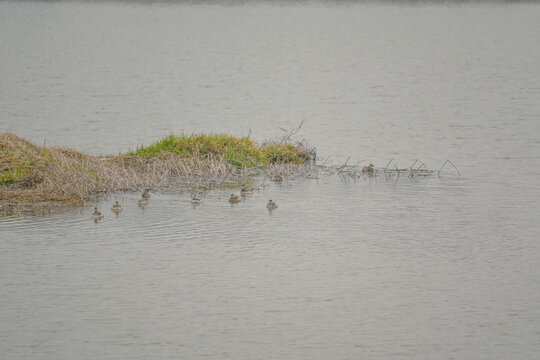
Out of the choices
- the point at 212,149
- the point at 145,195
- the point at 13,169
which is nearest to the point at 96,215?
the point at 145,195

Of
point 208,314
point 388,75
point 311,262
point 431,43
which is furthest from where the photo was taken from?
point 431,43

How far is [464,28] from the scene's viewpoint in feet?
478

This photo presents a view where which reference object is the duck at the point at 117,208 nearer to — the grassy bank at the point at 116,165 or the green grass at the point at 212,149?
the grassy bank at the point at 116,165

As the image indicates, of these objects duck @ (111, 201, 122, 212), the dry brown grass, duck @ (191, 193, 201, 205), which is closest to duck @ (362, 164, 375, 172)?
the dry brown grass

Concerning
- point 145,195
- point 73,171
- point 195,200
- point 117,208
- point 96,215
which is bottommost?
point 96,215

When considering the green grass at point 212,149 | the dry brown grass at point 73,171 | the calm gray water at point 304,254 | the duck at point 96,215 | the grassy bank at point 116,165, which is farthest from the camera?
the green grass at point 212,149

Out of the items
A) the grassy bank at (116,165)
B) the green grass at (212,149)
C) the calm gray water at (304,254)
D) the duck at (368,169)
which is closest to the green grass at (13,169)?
the grassy bank at (116,165)

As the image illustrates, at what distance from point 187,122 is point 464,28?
99.7 metres

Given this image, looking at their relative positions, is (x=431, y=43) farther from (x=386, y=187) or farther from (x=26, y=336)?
(x=26, y=336)

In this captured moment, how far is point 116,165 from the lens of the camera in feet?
96.8

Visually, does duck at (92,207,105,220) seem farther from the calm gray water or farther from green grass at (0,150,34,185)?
green grass at (0,150,34,185)

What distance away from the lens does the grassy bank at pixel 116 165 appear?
89.3ft

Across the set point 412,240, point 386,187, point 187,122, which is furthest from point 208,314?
point 187,122

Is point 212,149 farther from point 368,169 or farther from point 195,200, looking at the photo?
point 368,169
